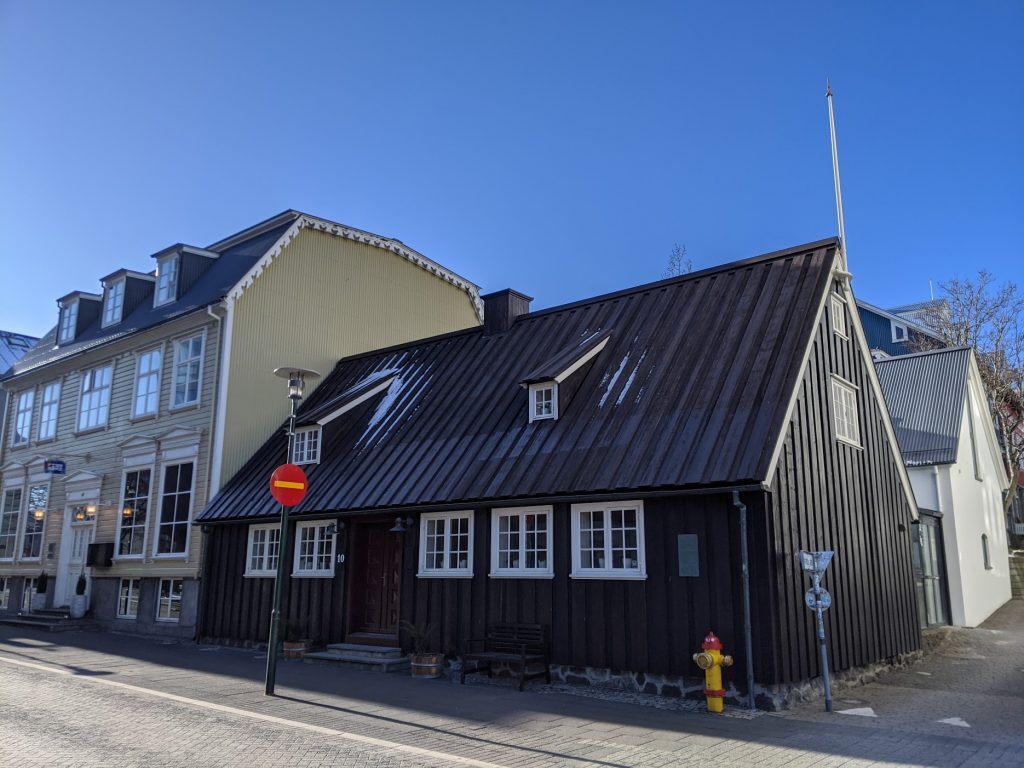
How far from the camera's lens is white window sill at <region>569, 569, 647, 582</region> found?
1217 cm

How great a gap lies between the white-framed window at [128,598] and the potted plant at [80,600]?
4.49 ft

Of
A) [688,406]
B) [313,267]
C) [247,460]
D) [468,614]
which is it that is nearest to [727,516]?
[688,406]

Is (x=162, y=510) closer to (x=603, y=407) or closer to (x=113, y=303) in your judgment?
(x=113, y=303)

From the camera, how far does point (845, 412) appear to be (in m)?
14.7

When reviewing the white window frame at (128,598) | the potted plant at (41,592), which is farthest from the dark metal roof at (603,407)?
the potted plant at (41,592)

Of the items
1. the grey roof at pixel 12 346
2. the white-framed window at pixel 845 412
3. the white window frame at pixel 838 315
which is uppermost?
the grey roof at pixel 12 346

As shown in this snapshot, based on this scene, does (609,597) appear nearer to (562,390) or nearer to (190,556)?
(562,390)

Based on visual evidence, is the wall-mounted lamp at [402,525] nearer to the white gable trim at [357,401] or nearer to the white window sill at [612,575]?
the white window sill at [612,575]

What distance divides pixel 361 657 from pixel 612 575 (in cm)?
509

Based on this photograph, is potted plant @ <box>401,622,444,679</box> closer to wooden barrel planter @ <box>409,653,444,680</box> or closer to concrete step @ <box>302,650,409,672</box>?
wooden barrel planter @ <box>409,653,444,680</box>

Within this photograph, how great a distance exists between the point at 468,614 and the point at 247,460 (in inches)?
359

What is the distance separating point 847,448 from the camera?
14.3 m

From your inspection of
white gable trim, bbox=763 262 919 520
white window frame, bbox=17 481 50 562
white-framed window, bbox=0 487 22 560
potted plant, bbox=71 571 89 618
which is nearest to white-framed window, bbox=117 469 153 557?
potted plant, bbox=71 571 89 618

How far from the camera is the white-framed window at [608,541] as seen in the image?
486 inches
